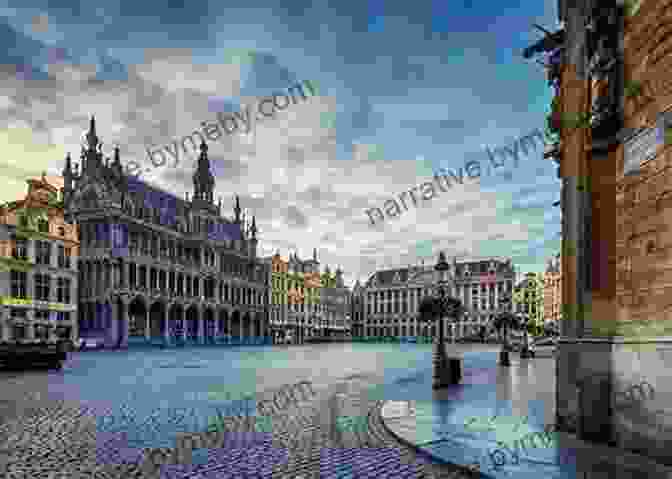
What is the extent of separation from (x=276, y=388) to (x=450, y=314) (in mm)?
6100

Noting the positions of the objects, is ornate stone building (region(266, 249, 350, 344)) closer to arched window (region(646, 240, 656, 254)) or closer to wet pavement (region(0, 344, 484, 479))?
wet pavement (region(0, 344, 484, 479))

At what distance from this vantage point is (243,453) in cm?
679

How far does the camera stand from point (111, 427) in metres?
8.47

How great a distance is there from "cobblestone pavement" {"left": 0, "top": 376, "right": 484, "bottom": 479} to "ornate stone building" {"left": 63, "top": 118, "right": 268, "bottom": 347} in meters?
48.9

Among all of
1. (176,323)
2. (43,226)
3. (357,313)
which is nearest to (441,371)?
(43,226)

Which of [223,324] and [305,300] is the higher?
[305,300]

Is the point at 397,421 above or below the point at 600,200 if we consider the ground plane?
below

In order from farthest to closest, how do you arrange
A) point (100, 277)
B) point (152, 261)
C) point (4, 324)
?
point (152, 261) → point (100, 277) → point (4, 324)

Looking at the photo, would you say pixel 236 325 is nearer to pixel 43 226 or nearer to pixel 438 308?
pixel 43 226

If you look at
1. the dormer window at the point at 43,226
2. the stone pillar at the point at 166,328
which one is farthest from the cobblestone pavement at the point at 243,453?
the stone pillar at the point at 166,328

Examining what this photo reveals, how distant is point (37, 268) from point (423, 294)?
343 feet

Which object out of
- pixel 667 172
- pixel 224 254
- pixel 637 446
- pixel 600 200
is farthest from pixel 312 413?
pixel 224 254

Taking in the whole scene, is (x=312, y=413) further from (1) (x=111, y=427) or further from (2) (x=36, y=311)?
(2) (x=36, y=311)

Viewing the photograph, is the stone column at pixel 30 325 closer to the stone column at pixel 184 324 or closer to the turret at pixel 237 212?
the stone column at pixel 184 324
